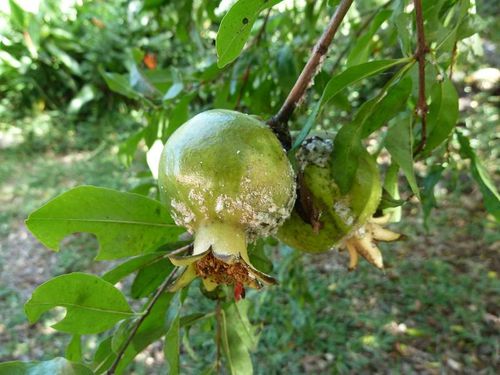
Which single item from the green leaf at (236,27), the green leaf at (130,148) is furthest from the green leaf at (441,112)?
the green leaf at (130,148)

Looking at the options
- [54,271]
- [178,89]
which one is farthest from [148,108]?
[54,271]

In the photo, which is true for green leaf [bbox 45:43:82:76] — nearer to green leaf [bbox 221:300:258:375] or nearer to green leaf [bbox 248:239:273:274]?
green leaf [bbox 221:300:258:375]

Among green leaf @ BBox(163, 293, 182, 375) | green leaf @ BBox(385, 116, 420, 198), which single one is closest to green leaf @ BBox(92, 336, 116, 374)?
green leaf @ BBox(163, 293, 182, 375)

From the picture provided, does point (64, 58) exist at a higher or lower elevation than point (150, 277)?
higher

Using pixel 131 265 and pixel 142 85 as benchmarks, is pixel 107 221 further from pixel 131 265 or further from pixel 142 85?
pixel 142 85

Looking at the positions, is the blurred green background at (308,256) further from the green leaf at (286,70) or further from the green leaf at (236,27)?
the green leaf at (236,27)

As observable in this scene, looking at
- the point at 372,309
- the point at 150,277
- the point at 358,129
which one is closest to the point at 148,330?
the point at 150,277

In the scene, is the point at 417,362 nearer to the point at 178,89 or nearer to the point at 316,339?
the point at 316,339
